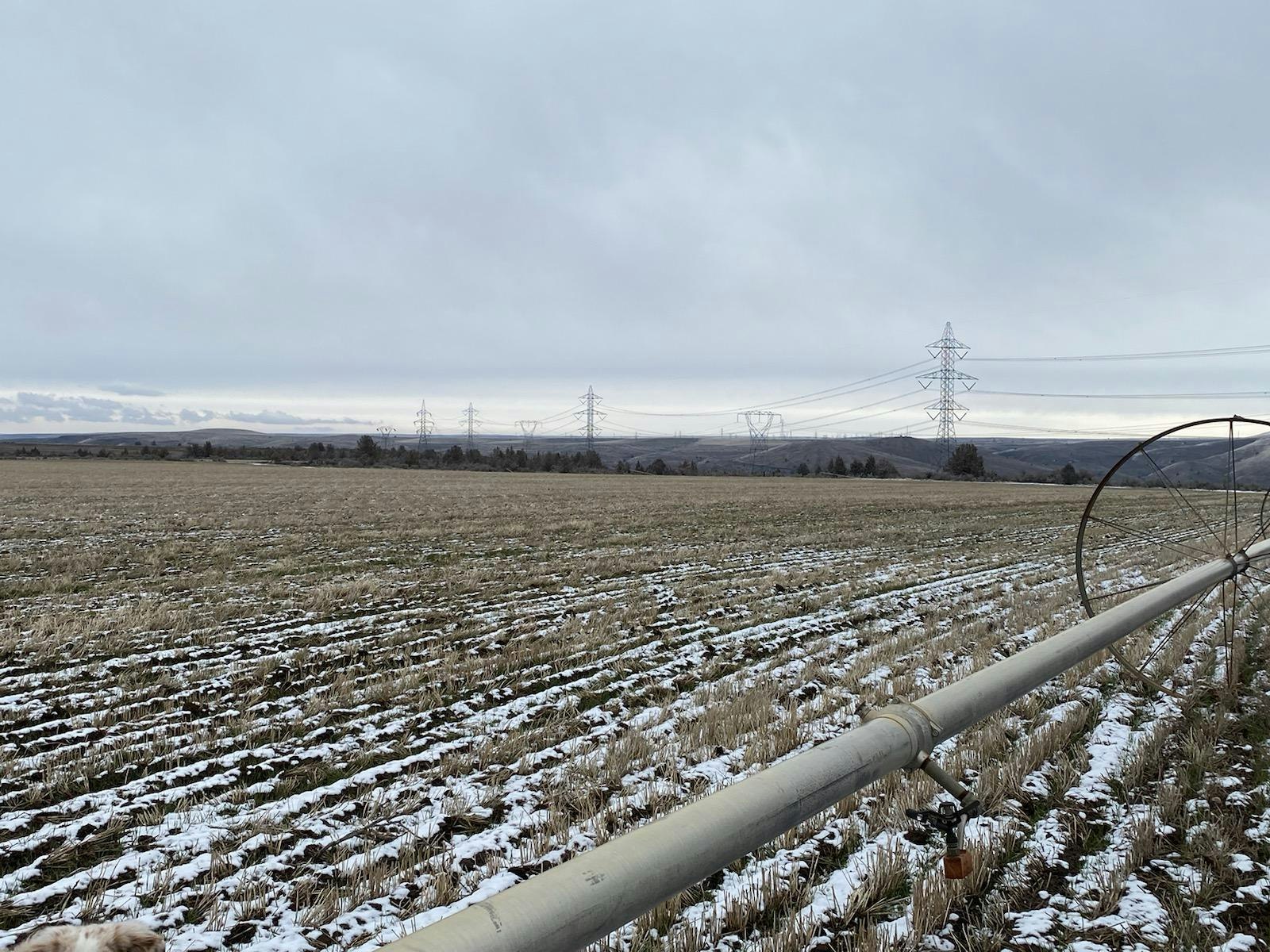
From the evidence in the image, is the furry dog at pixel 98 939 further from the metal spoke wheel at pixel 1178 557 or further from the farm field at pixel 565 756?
the metal spoke wheel at pixel 1178 557

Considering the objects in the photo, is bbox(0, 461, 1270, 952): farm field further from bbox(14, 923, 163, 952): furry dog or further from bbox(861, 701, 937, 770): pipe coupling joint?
bbox(14, 923, 163, 952): furry dog

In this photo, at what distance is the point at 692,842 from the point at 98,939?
130 cm

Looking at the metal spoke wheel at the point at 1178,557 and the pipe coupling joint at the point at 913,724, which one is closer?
the pipe coupling joint at the point at 913,724

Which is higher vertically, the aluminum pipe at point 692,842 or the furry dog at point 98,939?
the aluminum pipe at point 692,842

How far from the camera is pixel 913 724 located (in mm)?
2537

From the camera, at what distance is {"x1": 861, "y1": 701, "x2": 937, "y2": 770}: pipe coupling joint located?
99.2 inches

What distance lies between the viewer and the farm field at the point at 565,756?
3.01 metres

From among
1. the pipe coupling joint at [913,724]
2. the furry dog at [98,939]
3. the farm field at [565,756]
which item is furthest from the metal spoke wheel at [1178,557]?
the furry dog at [98,939]

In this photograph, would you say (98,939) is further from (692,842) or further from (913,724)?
(913,724)

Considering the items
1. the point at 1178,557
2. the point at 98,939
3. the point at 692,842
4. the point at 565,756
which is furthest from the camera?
the point at 1178,557

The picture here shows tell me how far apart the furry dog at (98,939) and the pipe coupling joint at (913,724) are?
7.13ft

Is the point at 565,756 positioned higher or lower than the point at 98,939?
lower

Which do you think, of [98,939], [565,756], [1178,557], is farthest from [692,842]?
[1178,557]

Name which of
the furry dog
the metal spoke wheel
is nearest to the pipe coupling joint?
the furry dog
